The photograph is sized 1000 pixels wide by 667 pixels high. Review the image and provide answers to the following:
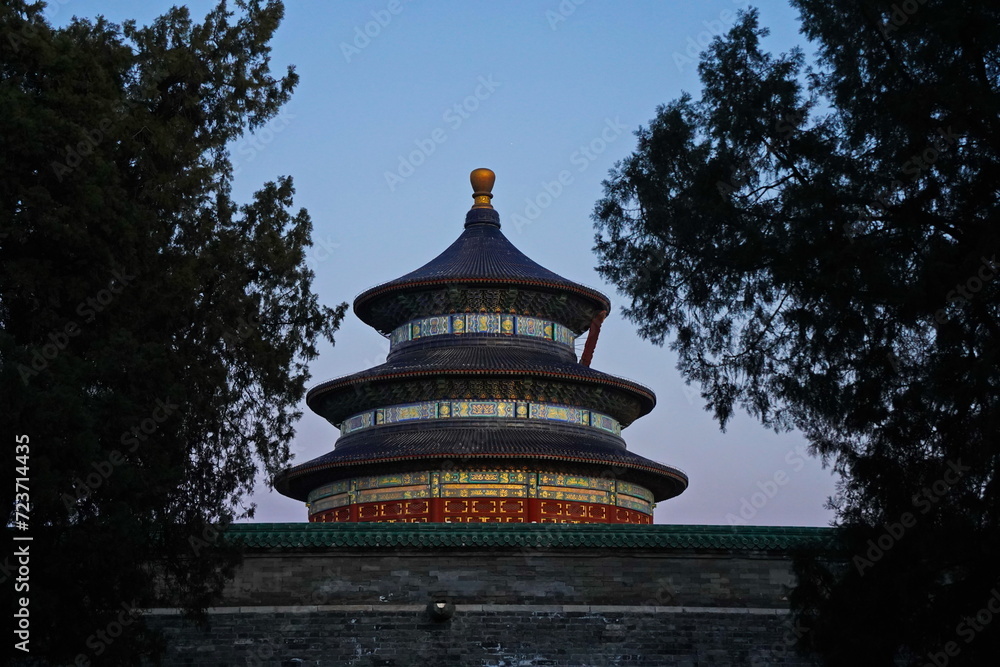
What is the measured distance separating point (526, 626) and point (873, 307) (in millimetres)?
8516

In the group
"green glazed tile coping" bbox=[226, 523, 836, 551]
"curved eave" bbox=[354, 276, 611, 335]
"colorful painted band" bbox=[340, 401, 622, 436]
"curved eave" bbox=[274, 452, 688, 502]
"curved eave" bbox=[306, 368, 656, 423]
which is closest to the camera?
"green glazed tile coping" bbox=[226, 523, 836, 551]

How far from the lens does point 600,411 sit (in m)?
30.0

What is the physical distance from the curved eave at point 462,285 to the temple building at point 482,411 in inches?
1.6

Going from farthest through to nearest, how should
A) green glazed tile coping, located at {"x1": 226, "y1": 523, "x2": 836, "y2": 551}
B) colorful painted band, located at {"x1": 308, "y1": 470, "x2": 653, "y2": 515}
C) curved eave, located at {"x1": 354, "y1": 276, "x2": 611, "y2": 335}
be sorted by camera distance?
curved eave, located at {"x1": 354, "y1": 276, "x2": 611, "y2": 335} < colorful painted band, located at {"x1": 308, "y1": 470, "x2": 653, "y2": 515} < green glazed tile coping, located at {"x1": 226, "y1": 523, "x2": 836, "y2": 551}

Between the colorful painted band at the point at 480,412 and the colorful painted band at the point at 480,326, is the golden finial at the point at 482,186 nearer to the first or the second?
the colorful painted band at the point at 480,326

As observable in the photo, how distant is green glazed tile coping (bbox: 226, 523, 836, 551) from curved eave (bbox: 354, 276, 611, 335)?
12050 mm

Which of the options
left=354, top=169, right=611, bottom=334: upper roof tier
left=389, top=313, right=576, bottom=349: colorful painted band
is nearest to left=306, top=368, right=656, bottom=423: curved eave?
left=389, top=313, right=576, bottom=349: colorful painted band

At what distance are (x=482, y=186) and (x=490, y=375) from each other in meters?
7.24

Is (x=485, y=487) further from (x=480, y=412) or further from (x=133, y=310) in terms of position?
(x=133, y=310)

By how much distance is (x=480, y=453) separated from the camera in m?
26.9

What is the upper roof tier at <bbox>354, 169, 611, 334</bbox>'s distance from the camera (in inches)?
1197

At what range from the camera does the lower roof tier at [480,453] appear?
27.0 m

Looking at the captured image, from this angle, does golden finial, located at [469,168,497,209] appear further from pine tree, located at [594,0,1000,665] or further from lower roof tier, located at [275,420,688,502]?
pine tree, located at [594,0,1000,665]

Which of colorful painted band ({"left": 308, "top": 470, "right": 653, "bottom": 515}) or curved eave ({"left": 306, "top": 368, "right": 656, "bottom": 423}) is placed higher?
curved eave ({"left": 306, "top": 368, "right": 656, "bottom": 423})
